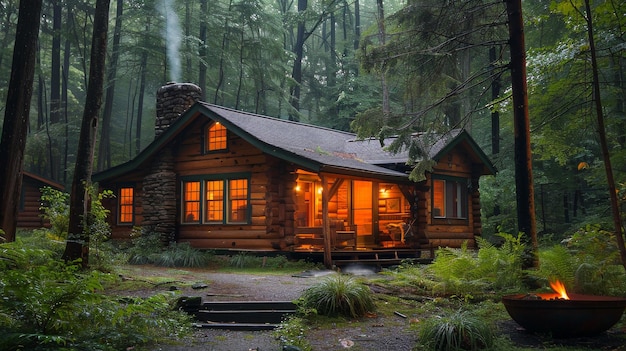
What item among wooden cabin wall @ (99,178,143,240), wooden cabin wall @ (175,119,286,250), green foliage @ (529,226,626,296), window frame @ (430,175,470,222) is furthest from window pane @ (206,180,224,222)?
green foliage @ (529,226,626,296)

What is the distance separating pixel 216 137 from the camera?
60.6 ft

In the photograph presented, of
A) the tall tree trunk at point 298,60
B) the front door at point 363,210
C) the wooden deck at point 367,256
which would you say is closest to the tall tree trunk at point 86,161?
the wooden deck at point 367,256

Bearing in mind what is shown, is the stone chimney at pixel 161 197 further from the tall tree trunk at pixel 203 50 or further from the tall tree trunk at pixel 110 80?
the tall tree trunk at pixel 203 50

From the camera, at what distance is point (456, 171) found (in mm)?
19797

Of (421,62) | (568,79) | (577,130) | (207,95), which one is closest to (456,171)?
(577,130)

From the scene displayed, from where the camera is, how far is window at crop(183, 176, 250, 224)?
57.4 feet

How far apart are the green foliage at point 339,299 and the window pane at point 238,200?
28.4 feet

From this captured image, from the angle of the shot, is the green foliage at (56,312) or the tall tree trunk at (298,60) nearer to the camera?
the green foliage at (56,312)

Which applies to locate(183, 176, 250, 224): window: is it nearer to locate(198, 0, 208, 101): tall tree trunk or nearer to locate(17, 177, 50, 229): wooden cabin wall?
locate(17, 177, 50, 229): wooden cabin wall

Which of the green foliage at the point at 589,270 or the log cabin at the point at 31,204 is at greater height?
the log cabin at the point at 31,204

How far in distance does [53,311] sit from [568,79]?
13.6 m

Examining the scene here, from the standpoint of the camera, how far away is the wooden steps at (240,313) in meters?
8.03

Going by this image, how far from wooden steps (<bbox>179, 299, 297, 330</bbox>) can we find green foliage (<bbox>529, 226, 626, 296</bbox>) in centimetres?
402

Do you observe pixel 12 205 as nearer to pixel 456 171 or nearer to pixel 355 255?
pixel 355 255
